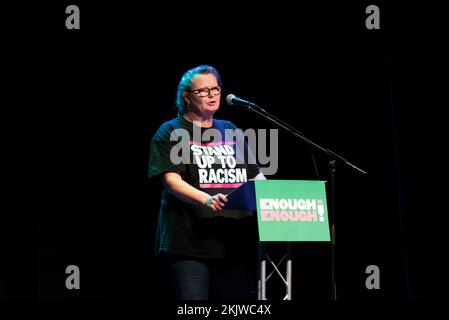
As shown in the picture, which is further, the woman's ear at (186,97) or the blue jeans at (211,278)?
the woman's ear at (186,97)

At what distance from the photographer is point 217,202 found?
2.78 metres

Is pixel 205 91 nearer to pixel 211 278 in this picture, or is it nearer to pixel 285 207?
pixel 285 207

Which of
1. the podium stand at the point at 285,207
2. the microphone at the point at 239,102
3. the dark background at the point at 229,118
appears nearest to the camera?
the podium stand at the point at 285,207

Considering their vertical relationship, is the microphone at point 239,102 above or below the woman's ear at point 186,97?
below

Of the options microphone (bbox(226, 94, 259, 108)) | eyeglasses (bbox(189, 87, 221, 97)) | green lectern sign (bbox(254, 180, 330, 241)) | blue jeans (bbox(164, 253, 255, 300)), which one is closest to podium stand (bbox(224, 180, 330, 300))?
green lectern sign (bbox(254, 180, 330, 241))

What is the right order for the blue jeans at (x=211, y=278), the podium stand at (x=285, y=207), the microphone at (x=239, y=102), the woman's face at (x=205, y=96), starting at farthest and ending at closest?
the woman's face at (x=205, y=96), the microphone at (x=239, y=102), the blue jeans at (x=211, y=278), the podium stand at (x=285, y=207)

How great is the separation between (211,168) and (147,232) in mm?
1519

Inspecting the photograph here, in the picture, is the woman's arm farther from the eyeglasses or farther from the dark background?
the dark background

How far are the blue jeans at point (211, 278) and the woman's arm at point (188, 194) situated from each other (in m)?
0.27

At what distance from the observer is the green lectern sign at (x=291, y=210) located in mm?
2691

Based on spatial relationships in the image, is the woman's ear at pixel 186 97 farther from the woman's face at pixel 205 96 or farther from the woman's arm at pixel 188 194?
the woman's arm at pixel 188 194

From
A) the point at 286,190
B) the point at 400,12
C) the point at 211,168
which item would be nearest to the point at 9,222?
the point at 211,168

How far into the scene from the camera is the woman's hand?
9.09ft

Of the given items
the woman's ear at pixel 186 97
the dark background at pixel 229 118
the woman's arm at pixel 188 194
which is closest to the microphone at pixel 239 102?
the woman's ear at pixel 186 97
